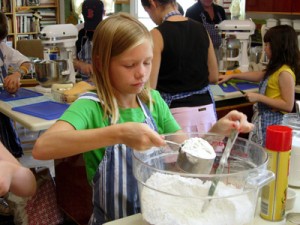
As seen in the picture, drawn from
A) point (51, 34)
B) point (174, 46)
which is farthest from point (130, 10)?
point (174, 46)

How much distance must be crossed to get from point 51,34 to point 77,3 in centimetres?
385

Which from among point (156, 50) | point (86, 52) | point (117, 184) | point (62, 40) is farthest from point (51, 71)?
point (117, 184)

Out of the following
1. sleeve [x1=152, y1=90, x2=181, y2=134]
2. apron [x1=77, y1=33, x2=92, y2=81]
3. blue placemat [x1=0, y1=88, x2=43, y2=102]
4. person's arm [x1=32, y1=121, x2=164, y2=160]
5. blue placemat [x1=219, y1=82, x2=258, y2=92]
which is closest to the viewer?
person's arm [x1=32, y1=121, x2=164, y2=160]

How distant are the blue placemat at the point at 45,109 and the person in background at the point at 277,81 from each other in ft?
3.69

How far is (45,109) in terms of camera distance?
2248 mm

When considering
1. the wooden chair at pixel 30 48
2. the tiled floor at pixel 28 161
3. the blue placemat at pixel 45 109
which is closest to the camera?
the blue placemat at pixel 45 109

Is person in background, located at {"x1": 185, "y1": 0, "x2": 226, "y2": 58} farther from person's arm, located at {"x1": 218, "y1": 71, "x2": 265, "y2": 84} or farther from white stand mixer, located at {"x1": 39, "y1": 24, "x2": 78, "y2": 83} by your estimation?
white stand mixer, located at {"x1": 39, "y1": 24, "x2": 78, "y2": 83}

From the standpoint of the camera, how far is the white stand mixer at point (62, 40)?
265 cm

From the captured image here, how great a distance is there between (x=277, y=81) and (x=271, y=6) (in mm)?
1405

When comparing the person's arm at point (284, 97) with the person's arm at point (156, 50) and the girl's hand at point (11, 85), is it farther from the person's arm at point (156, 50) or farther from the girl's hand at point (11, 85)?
the girl's hand at point (11, 85)

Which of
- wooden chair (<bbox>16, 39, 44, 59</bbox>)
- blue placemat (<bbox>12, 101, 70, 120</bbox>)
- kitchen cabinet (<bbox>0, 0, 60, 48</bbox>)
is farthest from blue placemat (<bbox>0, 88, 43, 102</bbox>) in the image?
kitchen cabinet (<bbox>0, 0, 60, 48</bbox>)

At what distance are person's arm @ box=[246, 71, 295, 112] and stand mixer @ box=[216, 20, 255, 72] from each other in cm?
68

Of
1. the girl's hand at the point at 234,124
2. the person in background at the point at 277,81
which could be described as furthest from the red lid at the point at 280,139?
the person in background at the point at 277,81

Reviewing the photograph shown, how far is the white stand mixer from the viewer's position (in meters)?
2.65
